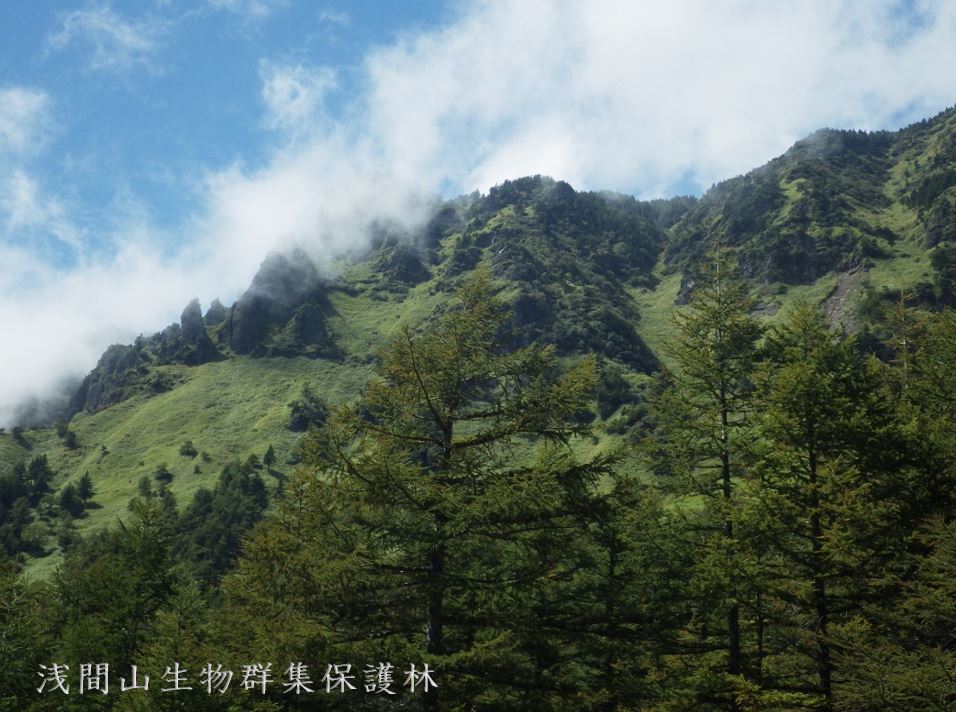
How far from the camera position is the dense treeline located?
37.2ft

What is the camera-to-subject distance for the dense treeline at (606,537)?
11.4 meters

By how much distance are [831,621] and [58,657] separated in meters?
22.2

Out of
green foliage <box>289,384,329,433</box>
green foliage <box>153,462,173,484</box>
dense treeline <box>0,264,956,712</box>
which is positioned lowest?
dense treeline <box>0,264,956,712</box>

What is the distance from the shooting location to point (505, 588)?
38.1ft

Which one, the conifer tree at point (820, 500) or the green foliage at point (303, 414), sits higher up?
the green foliage at point (303, 414)

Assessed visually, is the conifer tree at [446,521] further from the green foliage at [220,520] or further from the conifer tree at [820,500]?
the green foliage at [220,520]

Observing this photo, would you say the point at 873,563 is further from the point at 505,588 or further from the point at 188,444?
the point at 188,444

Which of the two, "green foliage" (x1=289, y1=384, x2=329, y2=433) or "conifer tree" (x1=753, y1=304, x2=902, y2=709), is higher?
"green foliage" (x1=289, y1=384, x2=329, y2=433)

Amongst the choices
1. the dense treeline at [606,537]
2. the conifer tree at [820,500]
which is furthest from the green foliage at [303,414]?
the conifer tree at [820,500]

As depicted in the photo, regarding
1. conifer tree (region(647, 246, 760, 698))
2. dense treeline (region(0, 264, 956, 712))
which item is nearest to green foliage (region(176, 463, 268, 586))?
dense treeline (region(0, 264, 956, 712))

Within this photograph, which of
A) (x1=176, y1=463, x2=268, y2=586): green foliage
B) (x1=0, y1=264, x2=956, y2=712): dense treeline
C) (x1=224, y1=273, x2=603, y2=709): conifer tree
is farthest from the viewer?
(x1=176, y1=463, x2=268, y2=586): green foliage

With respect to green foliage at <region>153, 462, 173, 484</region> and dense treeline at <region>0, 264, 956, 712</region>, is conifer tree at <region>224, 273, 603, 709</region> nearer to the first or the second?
dense treeline at <region>0, 264, 956, 712</region>

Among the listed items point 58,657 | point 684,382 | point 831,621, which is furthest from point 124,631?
point 831,621

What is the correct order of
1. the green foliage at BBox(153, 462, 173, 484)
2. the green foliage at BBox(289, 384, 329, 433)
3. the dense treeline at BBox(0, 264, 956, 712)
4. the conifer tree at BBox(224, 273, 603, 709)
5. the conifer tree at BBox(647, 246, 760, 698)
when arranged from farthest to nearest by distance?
the green foliage at BBox(289, 384, 329, 433) < the green foliage at BBox(153, 462, 173, 484) < the conifer tree at BBox(647, 246, 760, 698) < the dense treeline at BBox(0, 264, 956, 712) < the conifer tree at BBox(224, 273, 603, 709)
